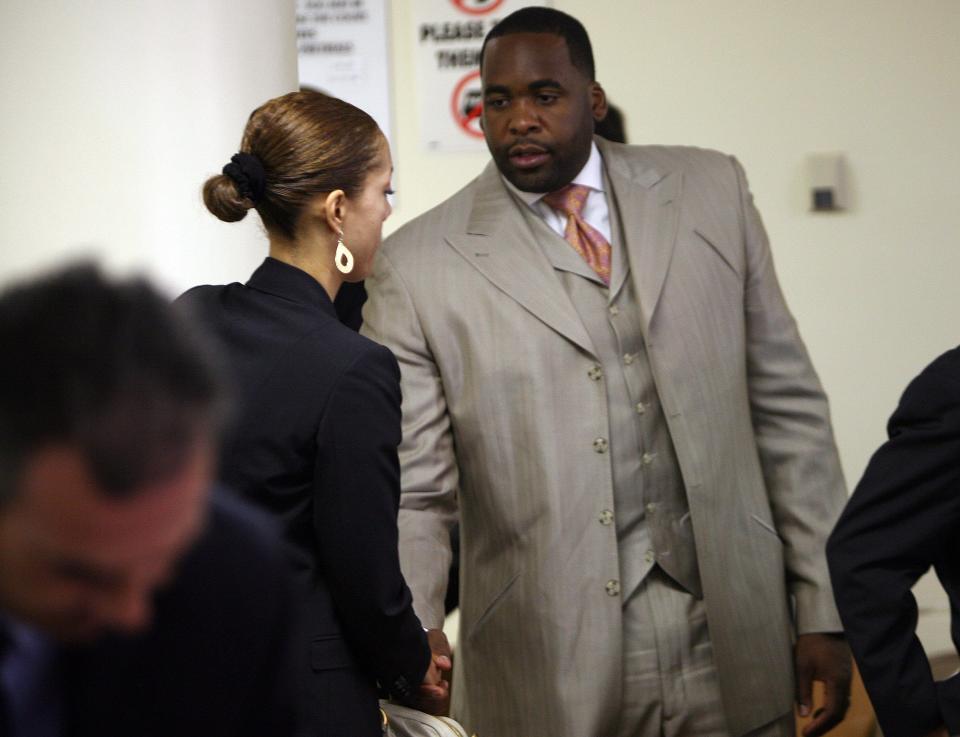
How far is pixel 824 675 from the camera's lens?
2.48 m

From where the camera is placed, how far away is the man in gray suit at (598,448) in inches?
93.6

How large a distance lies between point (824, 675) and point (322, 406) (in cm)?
124

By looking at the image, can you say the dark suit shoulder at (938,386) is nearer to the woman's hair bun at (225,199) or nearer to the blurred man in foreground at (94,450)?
the woman's hair bun at (225,199)

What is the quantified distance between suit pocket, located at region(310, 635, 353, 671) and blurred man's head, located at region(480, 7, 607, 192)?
1028 mm

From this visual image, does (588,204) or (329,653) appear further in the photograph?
(588,204)

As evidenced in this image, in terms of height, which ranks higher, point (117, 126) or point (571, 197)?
point (117, 126)

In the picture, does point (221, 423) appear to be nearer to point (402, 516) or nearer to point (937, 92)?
point (402, 516)

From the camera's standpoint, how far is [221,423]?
2.35 ft

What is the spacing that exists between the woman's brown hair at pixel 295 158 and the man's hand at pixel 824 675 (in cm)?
121

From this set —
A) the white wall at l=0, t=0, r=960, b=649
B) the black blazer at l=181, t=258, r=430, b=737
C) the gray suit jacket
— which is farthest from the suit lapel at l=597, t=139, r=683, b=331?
the white wall at l=0, t=0, r=960, b=649

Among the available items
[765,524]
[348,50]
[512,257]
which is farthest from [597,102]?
[348,50]

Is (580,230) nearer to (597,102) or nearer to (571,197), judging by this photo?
(571,197)

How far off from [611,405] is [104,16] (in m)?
1.13

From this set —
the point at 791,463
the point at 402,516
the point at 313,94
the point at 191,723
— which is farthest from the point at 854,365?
the point at 191,723
